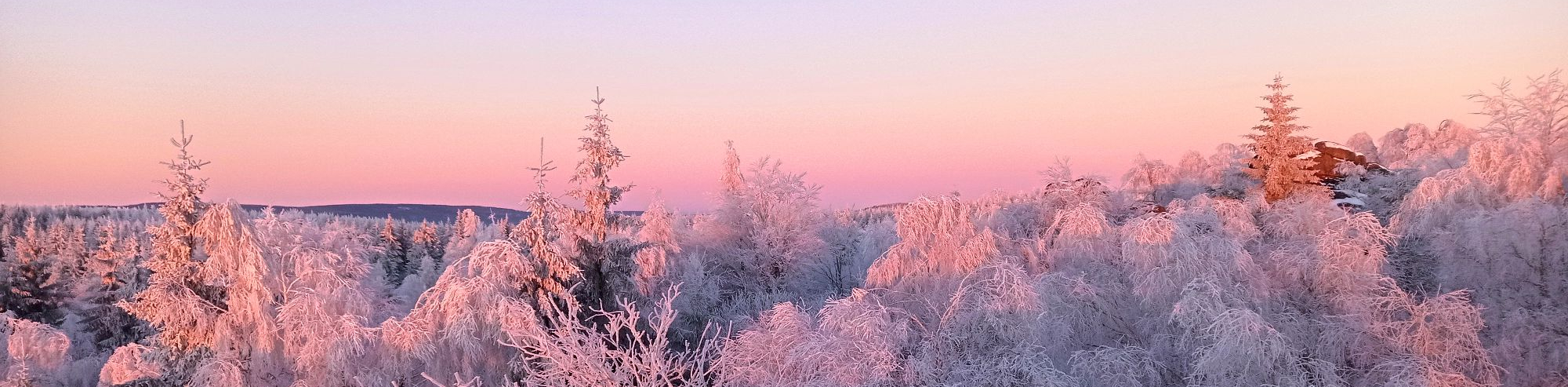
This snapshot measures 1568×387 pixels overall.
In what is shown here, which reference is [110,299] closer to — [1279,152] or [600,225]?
[600,225]

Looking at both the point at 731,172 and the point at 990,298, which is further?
the point at 731,172

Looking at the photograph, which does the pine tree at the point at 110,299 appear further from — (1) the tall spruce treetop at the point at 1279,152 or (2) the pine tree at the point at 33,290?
(1) the tall spruce treetop at the point at 1279,152

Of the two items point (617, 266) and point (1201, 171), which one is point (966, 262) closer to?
point (617, 266)

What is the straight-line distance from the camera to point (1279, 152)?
83.6 ft

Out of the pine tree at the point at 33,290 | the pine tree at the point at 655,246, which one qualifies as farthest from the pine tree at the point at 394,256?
the pine tree at the point at 655,246

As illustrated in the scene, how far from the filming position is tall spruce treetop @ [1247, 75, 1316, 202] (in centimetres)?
2497

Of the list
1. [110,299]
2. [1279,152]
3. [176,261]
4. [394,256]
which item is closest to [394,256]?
[394,256]

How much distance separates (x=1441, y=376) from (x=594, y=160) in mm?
16118

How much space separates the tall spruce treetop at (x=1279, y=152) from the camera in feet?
81.9

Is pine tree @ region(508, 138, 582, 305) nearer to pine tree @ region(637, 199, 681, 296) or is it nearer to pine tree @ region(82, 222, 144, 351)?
pine tree @ region(637, 199, 681, 296)

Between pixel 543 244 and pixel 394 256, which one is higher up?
pixel 543 244

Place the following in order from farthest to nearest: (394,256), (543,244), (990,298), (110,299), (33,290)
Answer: (394,256), (33,290), (110,299), (543,244), (990,298)

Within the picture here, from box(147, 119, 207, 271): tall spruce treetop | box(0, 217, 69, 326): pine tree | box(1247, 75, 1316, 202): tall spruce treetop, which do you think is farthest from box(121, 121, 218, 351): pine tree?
box(0, 217, 69, 326): pine tree

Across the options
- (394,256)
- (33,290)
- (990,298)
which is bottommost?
(394,256)
